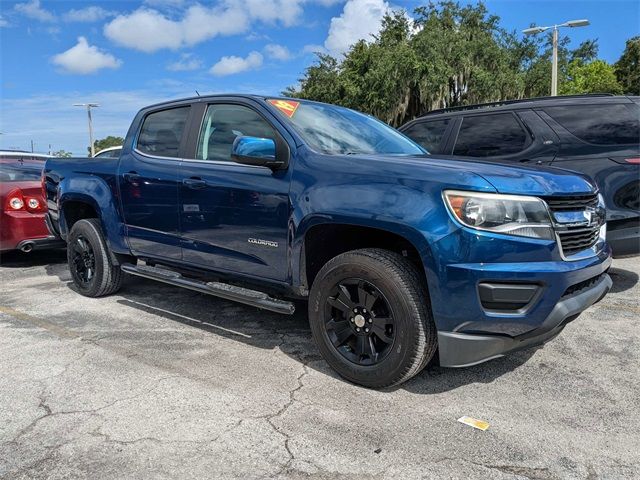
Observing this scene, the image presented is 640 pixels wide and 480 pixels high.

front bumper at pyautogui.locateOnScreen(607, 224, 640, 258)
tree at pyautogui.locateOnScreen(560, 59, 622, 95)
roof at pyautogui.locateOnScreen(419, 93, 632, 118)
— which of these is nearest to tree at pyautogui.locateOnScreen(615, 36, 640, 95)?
tree at pyautogui.locateOnScreen(560, 59, 622, 95)

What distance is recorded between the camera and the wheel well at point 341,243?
3342 mm

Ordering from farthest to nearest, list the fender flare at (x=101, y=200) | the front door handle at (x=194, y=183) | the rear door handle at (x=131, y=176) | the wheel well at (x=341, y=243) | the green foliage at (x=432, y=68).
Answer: the green foliage at (x=432, y=68) → the fender flare at (x=101, y=200) → the rear door handle at (x=131, y=176) → the front door handle at (x=194, y=183) → the wheel well at (x=341, y=243)

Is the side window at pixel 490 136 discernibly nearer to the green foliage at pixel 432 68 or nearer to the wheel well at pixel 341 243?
the wheel well at pixel 341 243

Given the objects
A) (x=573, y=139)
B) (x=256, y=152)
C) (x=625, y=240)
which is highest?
(x=573, y=139)

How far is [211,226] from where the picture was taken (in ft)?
13.3

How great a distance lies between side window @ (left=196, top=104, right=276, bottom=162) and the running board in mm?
980

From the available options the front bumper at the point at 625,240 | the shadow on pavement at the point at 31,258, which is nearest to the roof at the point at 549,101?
the front bumper at the point at 625,240

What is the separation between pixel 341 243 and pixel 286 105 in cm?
119

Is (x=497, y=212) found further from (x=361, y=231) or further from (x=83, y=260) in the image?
(x=83, y=260)

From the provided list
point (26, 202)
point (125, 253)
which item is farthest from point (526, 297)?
point (26, 202)

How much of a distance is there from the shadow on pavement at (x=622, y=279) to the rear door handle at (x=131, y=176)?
4.82m

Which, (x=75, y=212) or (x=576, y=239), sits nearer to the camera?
(x=576, y=239)

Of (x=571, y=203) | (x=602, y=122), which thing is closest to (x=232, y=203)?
(x=571, y=203)

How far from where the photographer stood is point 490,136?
19.4 feet
